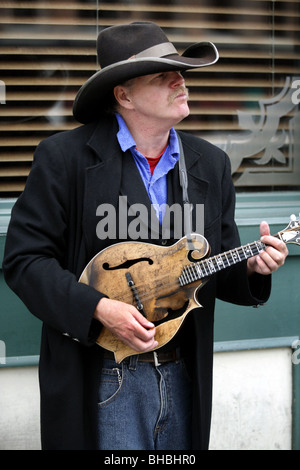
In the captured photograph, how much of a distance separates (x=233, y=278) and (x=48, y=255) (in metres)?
0.72

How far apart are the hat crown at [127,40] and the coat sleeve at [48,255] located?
0.41 m

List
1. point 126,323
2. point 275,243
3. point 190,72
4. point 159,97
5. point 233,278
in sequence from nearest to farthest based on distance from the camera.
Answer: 1. point 126,323
2. point 275,243
3. point 159,97
4. point 233,278
5. point 190,72

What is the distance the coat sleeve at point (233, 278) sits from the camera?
234 centimetres

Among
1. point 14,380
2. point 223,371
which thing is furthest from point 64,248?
point 223,371

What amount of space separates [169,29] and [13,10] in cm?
89

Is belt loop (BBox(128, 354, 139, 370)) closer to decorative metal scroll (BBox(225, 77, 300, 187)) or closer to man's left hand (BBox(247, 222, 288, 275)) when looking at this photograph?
man's left hand (BBox(247, 222, 288, 275))

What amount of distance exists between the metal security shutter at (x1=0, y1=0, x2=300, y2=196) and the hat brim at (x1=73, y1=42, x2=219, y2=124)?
1.18m

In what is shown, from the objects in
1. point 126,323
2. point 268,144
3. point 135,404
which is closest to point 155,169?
point 126,323

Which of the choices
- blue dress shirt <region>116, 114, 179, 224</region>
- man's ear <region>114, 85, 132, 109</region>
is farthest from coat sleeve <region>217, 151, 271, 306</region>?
man's ear <region>114, 85, 132, 109</region>

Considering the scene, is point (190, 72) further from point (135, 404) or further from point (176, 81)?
point (135, 404)

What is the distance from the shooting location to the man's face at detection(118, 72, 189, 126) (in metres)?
2.24

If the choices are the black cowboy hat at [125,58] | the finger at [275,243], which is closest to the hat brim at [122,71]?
the black cowboy hat at [125,58]

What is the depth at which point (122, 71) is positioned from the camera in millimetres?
2193

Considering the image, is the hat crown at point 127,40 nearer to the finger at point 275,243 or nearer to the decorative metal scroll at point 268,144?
the finger at point 275,243
